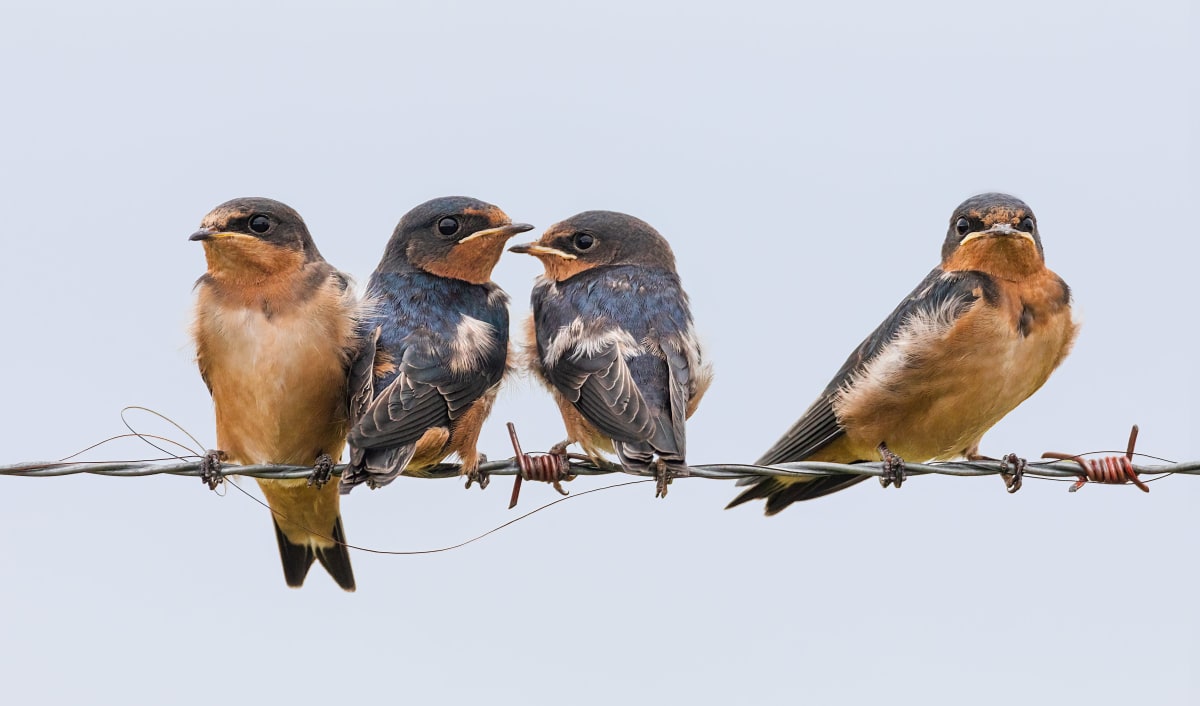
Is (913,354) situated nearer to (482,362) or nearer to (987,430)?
(987,430)

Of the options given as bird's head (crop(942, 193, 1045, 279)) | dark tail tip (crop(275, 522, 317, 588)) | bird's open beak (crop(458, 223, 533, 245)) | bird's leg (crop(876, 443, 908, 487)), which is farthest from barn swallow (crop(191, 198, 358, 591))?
bird's head (crop(942, 193, 1045, 279))

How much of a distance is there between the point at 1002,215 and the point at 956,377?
78cm

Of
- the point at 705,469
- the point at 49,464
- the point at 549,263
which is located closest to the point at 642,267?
the point at 549,263

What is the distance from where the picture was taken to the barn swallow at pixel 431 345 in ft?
21.3

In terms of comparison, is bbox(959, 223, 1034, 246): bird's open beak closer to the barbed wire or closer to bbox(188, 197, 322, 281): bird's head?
the barbed wire

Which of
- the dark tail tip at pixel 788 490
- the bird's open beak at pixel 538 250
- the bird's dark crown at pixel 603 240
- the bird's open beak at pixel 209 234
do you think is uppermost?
the bird's dark crown at pixel 603 240

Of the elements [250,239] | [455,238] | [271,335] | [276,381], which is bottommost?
[276,381]

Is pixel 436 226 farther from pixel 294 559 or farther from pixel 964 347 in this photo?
pixel 964 347

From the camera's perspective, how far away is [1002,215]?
743 cm

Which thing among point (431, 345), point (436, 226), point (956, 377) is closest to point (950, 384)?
point (956, 377)

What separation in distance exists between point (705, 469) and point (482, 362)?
1.65 m

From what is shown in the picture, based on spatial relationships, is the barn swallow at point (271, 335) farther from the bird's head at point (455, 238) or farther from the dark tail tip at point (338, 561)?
the dark tail tip at point (338, 561)

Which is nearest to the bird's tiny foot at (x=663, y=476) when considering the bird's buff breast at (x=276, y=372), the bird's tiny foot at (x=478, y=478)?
the bird's tiny foot at (x=478, y=478)

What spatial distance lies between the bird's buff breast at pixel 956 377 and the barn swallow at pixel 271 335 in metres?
2.44
